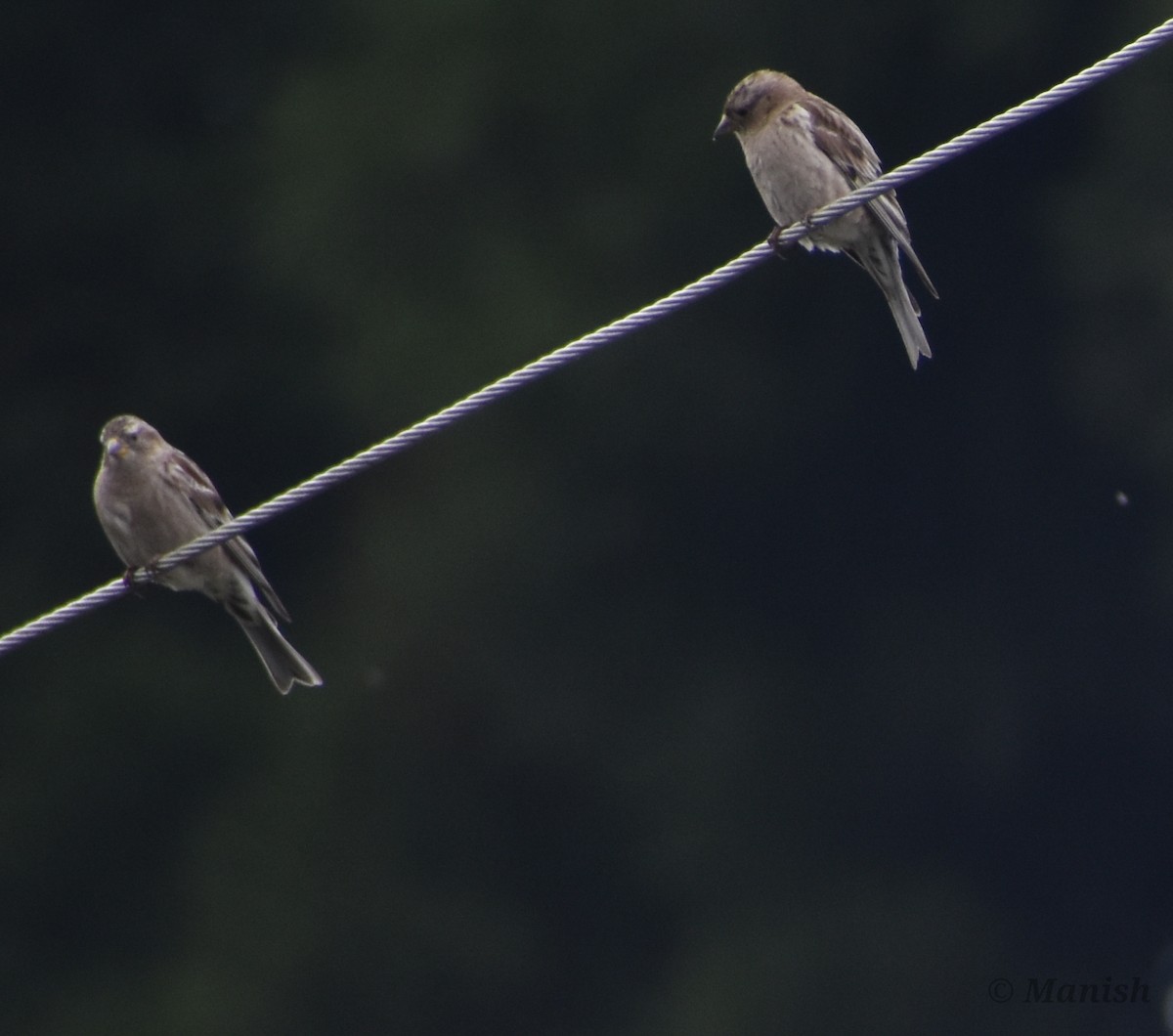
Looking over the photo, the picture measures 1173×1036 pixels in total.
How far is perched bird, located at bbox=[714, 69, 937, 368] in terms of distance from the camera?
5.11 meters

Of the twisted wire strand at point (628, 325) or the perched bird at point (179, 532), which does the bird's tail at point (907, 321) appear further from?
Result: the perched bird at point (179, 532)

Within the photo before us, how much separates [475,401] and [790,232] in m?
1.10

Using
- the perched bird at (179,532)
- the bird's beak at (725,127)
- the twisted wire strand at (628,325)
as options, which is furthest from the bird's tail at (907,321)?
the perched bird at (179,532)

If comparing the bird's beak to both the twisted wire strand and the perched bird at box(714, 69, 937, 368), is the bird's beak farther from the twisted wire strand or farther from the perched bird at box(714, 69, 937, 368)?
the twisted wire strand

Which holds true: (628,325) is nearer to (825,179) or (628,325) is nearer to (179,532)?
(825,179)

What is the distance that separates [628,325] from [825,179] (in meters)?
1.84

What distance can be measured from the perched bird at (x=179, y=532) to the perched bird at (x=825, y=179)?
1.78m

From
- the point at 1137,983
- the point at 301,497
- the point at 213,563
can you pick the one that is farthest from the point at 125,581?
the point at 1137,983

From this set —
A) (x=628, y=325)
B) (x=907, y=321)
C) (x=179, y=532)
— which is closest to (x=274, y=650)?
(x=179, y=532)

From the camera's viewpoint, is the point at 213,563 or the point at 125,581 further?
the point at 213,563

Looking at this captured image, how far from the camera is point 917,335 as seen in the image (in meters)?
5.03

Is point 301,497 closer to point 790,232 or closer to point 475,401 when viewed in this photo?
point 475,401

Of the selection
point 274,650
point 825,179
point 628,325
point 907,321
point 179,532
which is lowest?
point 274,650

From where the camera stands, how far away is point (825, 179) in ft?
17.0
